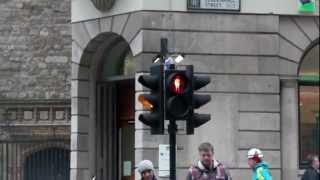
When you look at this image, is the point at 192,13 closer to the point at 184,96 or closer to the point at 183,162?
the point at 183,162

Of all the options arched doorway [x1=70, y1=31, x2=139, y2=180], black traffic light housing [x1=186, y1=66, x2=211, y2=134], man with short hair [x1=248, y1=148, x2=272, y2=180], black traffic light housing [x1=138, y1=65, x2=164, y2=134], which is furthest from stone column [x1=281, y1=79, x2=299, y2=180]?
black traffic light housing [x1=138, y1=65, x2=164, y2=134]

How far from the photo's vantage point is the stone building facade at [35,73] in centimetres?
2780

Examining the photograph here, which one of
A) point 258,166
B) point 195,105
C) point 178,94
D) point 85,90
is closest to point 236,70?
point 85,90

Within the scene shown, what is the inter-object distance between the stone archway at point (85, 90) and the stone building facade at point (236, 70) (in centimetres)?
67

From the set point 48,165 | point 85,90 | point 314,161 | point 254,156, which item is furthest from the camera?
point 48,165

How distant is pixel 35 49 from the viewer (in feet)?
94.2

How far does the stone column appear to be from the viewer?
59.5ft

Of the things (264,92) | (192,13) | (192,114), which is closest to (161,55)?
(192,13)

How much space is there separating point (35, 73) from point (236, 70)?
12.0 metres

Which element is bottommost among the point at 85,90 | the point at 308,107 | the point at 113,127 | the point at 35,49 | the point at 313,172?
the point at 313,172

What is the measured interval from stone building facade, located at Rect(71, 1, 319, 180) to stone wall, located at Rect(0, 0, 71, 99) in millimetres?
9939

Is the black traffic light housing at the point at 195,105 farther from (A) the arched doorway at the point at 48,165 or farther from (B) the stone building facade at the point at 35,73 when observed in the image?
(B) the stone building facade at the point at 35,73

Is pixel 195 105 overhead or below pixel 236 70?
below

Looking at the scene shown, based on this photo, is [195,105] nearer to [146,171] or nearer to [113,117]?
[146,171]
